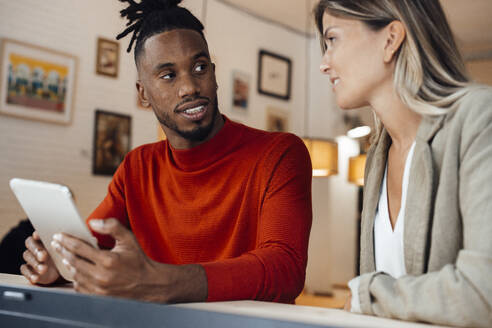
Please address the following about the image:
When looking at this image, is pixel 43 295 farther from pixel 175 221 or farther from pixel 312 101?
pixel 312 101

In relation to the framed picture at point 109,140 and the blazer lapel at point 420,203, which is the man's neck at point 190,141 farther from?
the framed picture at point 109,140

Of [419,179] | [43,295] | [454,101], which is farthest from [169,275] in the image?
[454,101]

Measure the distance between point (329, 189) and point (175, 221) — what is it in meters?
5.35

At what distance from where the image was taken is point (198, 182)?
5.75ft

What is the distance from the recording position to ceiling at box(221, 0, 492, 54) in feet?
19.3

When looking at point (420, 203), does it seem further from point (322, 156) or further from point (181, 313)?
point (322, 156)

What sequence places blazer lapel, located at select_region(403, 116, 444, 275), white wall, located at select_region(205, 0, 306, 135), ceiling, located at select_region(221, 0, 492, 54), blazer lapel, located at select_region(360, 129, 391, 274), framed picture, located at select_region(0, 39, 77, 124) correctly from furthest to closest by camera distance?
1. white wall, located at select_region(205, 0, 306, 135)
2. ceiling, located at select_region(221, 0, 492, 54)
3. framed picture, located at select_region(0, 39, 77, 124)
4. blazer lapel, located at select_region(360, 129, 391, 274)
5. blazer lapel, located at select_region(403, 116, 444, 275)

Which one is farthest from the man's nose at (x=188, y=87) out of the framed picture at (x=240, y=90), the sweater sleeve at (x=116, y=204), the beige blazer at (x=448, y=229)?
the framed picture at (x=240, y=90)

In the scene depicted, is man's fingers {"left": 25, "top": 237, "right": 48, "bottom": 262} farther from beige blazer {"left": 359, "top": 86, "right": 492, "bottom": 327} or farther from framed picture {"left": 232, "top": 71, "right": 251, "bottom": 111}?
framed picture {"left": 232, "top": 71, "right": 251, "bottom": 111}

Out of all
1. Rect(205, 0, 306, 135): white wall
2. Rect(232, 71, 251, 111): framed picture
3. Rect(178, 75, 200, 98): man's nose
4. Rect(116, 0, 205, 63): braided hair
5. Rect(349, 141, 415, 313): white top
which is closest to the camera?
Rect(349, 141, 415, 313): white top

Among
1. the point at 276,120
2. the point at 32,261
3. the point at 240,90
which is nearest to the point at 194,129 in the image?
the point at 32,261

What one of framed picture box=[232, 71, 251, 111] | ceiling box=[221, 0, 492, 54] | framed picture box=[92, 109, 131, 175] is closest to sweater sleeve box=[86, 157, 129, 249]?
framed picture box=[92, 109, 131, 175]

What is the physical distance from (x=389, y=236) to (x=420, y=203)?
18 centimetres

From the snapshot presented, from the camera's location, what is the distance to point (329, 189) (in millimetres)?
6953
